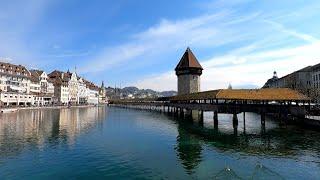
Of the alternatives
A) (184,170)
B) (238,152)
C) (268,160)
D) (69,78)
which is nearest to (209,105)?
(238,152)

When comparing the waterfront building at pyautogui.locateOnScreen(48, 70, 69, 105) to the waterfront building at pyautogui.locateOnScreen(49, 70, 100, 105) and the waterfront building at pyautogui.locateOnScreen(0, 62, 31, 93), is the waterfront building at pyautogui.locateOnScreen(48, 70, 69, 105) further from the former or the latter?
the waterfront building at pyautogui.locateOnScreen(0, 62, 31, 93)

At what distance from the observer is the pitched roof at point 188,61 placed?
297ft

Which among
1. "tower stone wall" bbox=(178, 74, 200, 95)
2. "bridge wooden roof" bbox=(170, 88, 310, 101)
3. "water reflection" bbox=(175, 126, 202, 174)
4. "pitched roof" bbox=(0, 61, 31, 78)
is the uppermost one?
"pitched roof" bbox=(0, 61, 31, 78)

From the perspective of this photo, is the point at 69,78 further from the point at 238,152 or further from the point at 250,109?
the point at 238,152

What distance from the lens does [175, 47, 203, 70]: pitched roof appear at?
90.4 metres

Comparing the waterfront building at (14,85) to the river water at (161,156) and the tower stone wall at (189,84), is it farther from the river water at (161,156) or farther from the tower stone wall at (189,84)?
the river water at (161,156)

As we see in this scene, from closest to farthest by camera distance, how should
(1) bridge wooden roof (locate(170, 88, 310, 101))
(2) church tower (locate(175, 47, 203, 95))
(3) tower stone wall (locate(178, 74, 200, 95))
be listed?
(1) bridge wooden roof (locate(170, 88, 310, 101)), (3) tower stone wall (locate(178, 74, 200, 95)), (2) church tower (locate(175, 47, 203, 95))

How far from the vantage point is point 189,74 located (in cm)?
9012

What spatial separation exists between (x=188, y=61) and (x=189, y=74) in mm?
3640

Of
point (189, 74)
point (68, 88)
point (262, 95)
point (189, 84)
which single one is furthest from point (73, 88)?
point (262, 95)

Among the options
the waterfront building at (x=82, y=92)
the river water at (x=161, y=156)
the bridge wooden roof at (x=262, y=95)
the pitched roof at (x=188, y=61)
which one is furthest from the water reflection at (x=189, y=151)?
the waterfront building at (x=82, y=92)

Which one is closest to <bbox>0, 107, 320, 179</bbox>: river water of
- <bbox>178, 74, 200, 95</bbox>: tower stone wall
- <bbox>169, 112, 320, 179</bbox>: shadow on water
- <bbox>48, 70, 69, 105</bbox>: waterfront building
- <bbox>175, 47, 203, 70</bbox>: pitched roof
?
<bbox>169, 112, 320, 179</bbox>: shadow on water

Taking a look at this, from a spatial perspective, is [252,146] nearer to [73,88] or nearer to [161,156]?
[161,156]

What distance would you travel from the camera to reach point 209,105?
159ft
